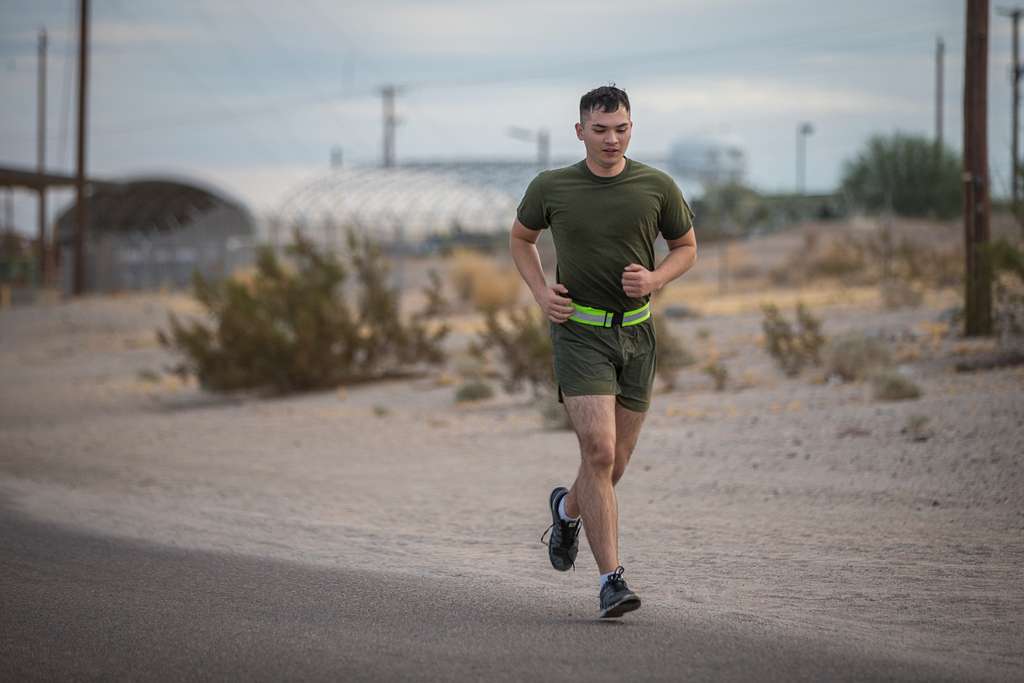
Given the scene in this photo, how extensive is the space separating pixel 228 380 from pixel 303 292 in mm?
2010

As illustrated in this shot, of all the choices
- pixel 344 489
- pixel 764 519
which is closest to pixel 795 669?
pixel 764 519

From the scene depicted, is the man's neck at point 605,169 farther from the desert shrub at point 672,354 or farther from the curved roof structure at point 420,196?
the curved roof structure at point 420,196

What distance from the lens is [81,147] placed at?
41406mm

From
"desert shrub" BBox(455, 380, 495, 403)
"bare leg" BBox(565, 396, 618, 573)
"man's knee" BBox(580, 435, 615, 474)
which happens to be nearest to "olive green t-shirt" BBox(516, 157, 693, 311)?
"bare leg" BBox(565, 396, 618, 573)

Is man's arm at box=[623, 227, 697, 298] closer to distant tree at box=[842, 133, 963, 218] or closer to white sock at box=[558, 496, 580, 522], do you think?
white sock at box=[558, 496, 580, 522]

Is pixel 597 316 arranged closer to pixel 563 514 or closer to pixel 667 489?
pixel 563 514

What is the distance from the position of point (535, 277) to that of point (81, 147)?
37.5 m

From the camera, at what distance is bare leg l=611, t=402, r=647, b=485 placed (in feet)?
21.6

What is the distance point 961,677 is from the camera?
5395 millimetres

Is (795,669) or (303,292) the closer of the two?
(795,669)

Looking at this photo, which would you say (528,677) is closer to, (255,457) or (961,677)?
(961,677)

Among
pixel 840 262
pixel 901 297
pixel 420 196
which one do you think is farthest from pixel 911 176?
pixel 420 196

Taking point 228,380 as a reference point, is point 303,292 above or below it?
above

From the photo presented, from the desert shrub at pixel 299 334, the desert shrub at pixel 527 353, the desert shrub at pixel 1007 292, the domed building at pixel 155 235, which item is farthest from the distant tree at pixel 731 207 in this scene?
the desert shrub at pixel 1007 292
